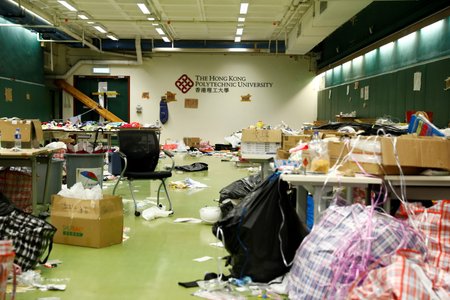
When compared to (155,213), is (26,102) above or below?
above

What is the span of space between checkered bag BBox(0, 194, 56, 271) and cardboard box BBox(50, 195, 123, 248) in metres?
0.48

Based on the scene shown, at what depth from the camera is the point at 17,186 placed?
4348mm

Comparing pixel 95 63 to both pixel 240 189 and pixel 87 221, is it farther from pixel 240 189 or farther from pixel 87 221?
pixel 87 221

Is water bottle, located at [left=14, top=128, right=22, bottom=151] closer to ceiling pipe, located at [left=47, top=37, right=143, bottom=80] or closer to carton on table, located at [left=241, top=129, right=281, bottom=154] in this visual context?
carton on table, located at [left=241, top=129, right=281, bottom=154]

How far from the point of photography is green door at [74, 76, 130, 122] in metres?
14.6

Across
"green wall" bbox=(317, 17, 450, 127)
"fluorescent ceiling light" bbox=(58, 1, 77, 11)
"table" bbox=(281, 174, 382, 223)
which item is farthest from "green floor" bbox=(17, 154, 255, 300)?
"fluorescent ceiling light" bbox=(58, 1, 77, 11)

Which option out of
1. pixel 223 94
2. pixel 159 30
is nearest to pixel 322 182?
pixel 159 30

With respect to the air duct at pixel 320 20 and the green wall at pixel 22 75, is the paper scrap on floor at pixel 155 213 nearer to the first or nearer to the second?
the air duct at pixel 320 20

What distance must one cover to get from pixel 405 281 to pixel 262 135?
274 centimetres

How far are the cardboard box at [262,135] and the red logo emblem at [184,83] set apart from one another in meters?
10.4

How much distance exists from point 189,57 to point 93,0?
554 cm

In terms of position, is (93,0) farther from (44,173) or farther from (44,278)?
(44,278)

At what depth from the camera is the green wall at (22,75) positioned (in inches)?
412

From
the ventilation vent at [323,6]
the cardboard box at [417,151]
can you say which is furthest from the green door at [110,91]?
the cardboard box at [417,151]
